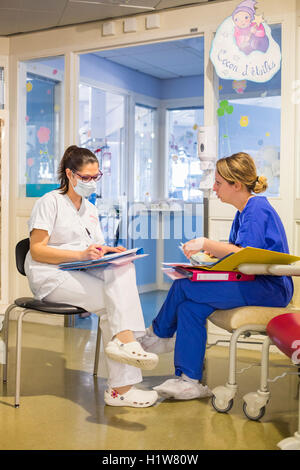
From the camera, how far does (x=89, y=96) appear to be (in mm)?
5742

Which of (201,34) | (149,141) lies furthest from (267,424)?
(149,141)

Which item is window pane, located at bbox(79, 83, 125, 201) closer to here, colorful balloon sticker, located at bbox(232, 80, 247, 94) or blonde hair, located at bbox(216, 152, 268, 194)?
colorful balloon sticker, located at bbox(232, 80, 247, 94)

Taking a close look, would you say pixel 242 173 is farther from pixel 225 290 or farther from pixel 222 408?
pixel 222 408

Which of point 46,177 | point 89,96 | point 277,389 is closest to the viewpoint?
point 277,389

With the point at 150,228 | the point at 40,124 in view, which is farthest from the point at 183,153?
the point at 40,124

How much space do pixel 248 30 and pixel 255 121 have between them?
1.84 ft

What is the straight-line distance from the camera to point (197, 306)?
2.56m

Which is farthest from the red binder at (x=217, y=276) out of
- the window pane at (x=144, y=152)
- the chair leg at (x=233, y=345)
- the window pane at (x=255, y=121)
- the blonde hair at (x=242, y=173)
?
the window pane at (x=144, y=152)

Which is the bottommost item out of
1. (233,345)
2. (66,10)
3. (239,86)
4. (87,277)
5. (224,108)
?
(233,345)

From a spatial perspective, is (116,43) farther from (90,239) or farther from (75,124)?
(90,239)

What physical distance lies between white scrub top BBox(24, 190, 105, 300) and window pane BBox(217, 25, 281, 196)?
1.34m

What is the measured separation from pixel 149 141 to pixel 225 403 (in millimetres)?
4458

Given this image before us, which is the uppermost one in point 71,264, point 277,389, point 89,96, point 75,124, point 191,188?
point 89,96

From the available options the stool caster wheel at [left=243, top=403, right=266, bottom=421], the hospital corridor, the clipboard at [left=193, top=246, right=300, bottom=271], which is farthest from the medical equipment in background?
the stool caster wheel at [left=243, top=403, right=266, bottom=421]
